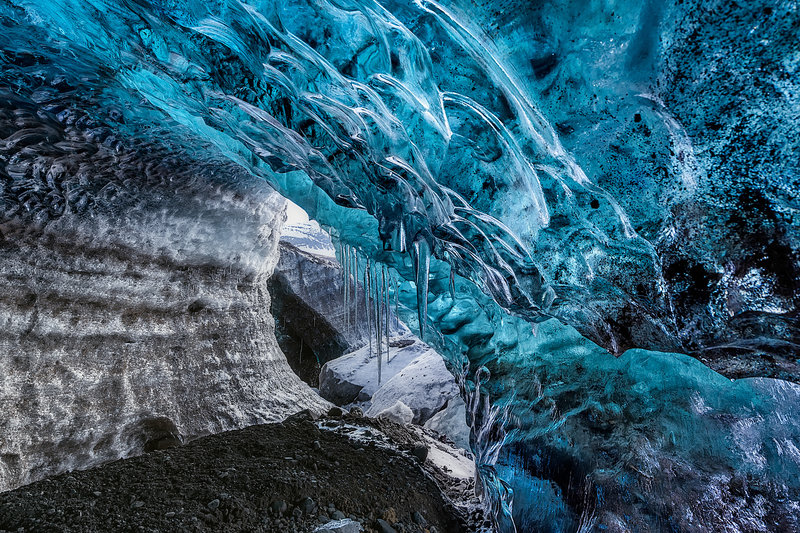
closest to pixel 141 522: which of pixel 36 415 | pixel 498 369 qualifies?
pixel 36 415

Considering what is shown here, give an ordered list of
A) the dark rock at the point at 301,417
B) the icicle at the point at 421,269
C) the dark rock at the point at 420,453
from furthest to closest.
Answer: the dark rock at the point at 301,417, the dark rock at the point at 420,453, the icicle at the point at 421,269

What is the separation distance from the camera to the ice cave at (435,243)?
144cm

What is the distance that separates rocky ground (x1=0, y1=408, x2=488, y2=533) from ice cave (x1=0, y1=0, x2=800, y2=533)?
2cm

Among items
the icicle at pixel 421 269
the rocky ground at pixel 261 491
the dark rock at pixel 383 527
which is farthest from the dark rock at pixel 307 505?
the icicle at pixel 421 269

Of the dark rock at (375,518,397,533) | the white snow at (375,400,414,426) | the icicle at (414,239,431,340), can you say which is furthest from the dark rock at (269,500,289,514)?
the white snow at (375,400,414,426)

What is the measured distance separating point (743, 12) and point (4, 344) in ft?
→ 11.2

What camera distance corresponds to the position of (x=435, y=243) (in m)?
2.35

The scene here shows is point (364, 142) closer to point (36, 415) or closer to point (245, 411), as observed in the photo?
point (36, 415)

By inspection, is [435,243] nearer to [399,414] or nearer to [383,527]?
[383,527]

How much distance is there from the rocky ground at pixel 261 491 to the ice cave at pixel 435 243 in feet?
0.06

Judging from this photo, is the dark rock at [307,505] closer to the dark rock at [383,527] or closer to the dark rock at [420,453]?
the dark rock at [383,527]

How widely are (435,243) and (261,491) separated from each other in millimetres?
1534

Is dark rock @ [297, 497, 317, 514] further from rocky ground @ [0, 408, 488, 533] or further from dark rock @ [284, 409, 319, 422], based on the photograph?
dark rock @ [284, 409, 319, 422]

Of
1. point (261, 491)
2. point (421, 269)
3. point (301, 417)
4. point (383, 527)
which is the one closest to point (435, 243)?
point (421, 269)
